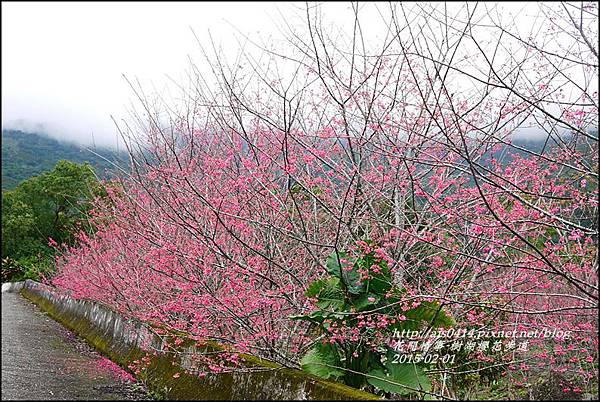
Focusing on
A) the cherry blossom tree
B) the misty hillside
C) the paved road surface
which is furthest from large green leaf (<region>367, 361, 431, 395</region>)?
the misty hillside

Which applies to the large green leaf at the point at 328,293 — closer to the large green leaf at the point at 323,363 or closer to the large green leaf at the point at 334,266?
the large green leaf at the point at 334,266

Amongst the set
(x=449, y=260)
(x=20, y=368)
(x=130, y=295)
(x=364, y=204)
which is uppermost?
(x=364, y=204)

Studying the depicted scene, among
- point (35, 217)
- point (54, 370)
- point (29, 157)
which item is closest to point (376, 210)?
point (54, 370)

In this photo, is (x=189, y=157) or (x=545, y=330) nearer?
(x=545, y=330)

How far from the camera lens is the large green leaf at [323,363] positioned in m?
4.77

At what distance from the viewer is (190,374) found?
20.8 feet

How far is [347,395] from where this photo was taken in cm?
406

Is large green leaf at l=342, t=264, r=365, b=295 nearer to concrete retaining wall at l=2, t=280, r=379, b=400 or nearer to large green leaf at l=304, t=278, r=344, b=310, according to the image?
large green leaf at l=304, t=278, r=344, b=310

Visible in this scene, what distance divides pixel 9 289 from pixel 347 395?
37070mm

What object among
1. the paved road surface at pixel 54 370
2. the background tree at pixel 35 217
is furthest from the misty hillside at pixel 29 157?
the paved road surface at pixel 54 370

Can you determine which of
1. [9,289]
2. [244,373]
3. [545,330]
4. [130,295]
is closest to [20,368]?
[130,295]

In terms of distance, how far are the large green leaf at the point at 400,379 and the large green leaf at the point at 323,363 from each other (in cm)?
29

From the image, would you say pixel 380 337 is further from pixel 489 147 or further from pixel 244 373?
pixel 489 147

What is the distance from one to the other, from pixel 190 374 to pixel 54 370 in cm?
339
